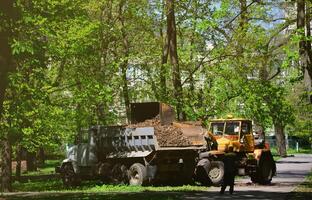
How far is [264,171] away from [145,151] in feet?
18.5

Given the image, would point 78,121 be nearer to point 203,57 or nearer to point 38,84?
point 38,84

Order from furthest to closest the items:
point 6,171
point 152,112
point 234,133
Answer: point 152,112, point 234,133, point 6,171

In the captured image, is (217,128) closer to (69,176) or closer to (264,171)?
(264,171)

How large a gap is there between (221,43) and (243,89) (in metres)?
2.97

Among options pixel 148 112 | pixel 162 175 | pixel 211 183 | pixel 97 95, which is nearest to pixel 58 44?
pixel 97 95

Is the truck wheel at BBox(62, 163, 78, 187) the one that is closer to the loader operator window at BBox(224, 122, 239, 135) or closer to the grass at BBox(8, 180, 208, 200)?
the grass at BBox(8, 180, 208, 200)

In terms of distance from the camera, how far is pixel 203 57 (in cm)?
3269

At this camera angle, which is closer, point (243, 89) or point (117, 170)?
point (117, 170)

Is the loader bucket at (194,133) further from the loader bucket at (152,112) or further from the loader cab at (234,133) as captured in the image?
the loader cab at (234,133)

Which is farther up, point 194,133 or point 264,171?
point 194,133

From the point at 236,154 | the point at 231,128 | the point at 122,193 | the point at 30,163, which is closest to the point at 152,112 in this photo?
the point at 231,128

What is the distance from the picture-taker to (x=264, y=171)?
2459 centimetres

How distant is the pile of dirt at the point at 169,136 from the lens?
2295 cm

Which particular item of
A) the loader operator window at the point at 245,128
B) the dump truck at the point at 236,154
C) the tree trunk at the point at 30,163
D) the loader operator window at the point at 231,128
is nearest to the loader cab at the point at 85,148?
the dump truck at the point at 236,154
